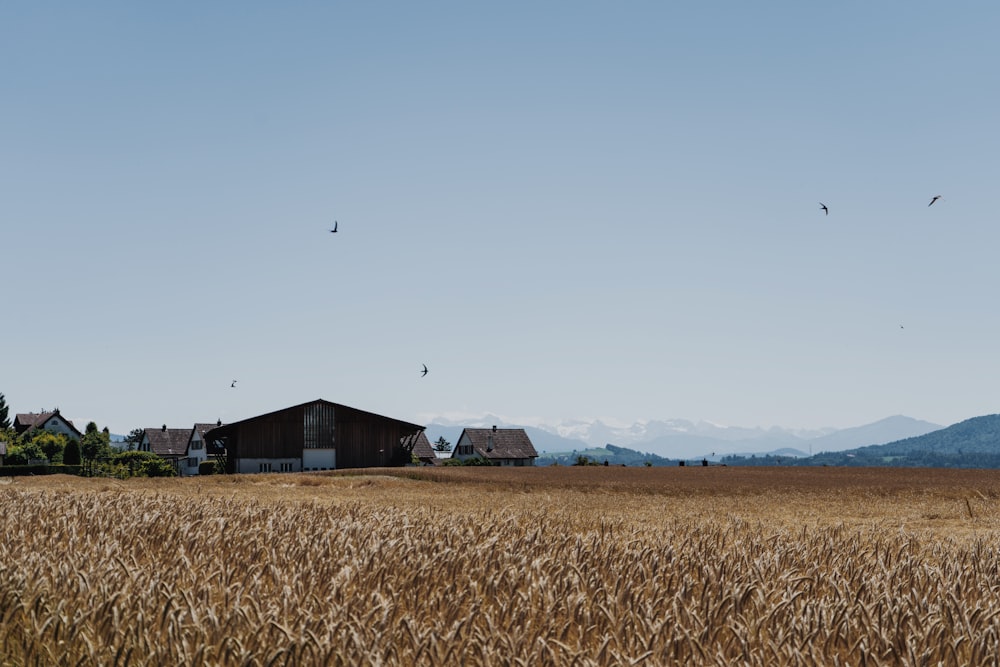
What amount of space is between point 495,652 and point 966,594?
5.20 m

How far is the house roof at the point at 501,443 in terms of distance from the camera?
135 metres

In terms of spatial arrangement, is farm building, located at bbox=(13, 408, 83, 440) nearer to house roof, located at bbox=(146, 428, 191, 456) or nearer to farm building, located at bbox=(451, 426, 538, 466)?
house roof, located at bbox=(146, 428, 191, 456)

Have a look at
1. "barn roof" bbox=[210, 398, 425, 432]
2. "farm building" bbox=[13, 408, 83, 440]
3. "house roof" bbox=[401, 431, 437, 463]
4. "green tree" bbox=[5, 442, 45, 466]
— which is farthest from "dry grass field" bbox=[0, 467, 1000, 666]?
"farm building" bbox=[13, 408, 83, 440]

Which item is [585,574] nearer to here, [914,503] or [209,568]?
[209,568]

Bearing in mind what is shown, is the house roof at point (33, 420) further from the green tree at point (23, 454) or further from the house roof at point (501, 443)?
the house roof at point (501, 443)

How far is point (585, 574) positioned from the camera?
7.16m

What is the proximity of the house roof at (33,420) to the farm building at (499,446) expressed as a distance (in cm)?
7244

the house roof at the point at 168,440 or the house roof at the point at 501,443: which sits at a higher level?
the house roof at the point at 168,440

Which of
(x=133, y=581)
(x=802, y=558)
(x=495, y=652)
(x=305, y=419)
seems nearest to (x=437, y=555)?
(x=133, y=581)

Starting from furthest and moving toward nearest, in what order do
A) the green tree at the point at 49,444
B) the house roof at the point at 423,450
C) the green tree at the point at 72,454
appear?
the house roof at the point at 423,450 → the green tree at the point at 49,444 → the green tree at the point at 72,454

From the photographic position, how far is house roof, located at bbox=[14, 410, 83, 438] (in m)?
157

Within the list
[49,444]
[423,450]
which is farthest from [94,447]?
[423,450]

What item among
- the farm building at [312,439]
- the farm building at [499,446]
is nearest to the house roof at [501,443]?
the farm building at [499,446]

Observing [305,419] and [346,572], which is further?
[305,419]
